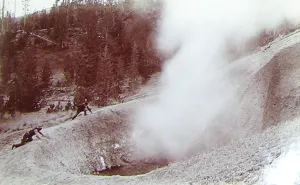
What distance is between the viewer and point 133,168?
25312 mm

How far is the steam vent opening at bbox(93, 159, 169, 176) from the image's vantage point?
79.5ft

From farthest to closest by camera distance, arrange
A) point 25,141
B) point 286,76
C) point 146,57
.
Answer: point 146,57, point 25,141, point 286,76

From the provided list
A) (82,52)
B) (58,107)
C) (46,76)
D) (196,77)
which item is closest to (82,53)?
(82,52)

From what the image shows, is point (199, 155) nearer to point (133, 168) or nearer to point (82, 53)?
point (133, 168)

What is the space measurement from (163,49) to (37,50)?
17.9 m

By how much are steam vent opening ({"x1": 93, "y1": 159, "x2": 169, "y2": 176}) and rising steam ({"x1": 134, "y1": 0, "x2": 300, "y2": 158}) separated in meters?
0.92

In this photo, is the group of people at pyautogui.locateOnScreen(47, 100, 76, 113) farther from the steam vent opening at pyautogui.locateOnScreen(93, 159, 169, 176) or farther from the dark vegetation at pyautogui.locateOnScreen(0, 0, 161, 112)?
the steam vent opening at pyautogui.locateOnScreen(93, 159, 169, 176)

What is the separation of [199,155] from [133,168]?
30.7 ft

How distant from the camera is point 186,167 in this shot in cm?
1549

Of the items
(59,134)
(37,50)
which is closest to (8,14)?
(37,50)

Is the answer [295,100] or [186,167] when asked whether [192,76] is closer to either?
[295,100]

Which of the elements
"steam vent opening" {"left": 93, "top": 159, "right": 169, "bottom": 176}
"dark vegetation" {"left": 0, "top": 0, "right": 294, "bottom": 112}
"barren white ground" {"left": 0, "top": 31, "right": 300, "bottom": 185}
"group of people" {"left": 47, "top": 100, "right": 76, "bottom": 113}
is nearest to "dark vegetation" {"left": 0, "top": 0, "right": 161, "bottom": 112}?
"dark vegetation" {"left": 0, "top": 0, "right": 294, "bottom": 112}

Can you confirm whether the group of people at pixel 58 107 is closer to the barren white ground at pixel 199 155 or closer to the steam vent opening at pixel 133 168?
the barren white ground at pixel 199 155

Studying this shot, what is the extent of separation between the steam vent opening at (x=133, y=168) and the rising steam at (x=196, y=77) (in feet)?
3.00
